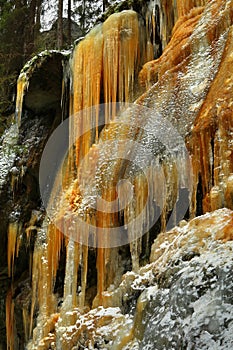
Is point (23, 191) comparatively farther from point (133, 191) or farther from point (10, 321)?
point (133, 191)

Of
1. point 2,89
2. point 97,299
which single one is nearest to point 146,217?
point 97,299

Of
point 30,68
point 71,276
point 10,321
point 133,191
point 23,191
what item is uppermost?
point 30,68

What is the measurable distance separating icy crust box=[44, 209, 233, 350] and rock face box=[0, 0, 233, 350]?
0.04 ft

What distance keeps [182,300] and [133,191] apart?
9.62 ft

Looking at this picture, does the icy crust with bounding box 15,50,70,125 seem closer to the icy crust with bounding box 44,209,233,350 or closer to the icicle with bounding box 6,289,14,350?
the icicle with bounding box 6,289,14,350

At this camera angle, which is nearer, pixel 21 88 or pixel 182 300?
pixel 182 300

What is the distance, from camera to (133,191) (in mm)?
6797

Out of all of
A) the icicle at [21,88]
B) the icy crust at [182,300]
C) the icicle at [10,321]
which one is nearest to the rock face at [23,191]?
the icicle at [10,321]

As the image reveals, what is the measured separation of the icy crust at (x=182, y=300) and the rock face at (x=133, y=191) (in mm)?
12

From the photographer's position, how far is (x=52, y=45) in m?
14.8

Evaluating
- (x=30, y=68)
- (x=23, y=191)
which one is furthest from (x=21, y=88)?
(x=23, y=191)

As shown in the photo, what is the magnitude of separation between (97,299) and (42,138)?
446 centimetres

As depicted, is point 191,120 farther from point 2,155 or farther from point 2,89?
point 2,89

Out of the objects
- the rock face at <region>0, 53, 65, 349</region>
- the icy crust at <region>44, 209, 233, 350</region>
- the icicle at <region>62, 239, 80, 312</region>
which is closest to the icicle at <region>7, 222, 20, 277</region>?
the rock face at <region>0, 53, 65, 349</region>
